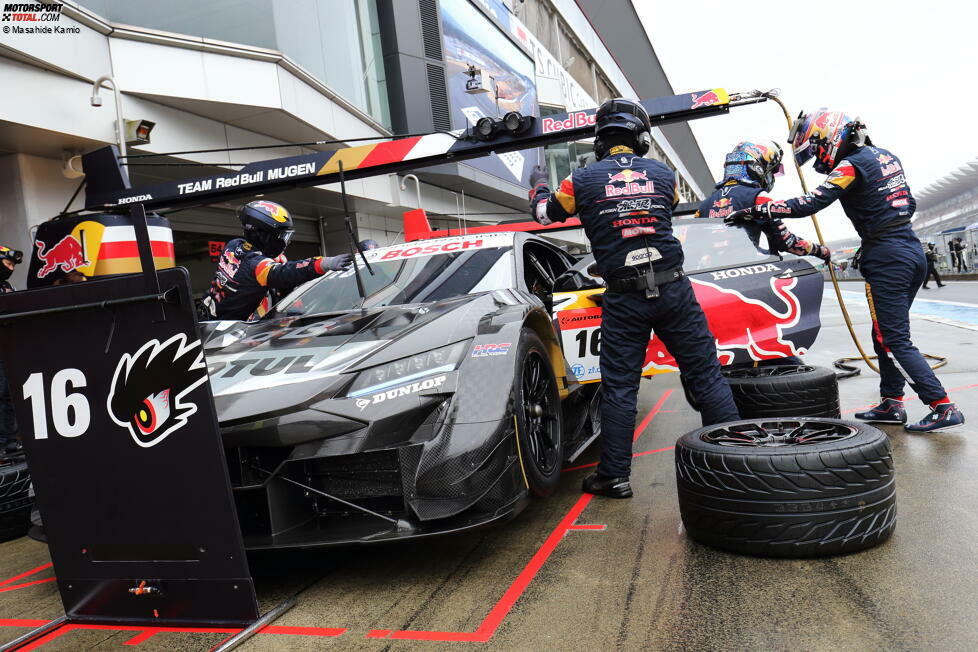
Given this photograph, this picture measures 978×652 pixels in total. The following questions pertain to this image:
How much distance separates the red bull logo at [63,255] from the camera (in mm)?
4285

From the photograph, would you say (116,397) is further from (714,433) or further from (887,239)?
(887,239)

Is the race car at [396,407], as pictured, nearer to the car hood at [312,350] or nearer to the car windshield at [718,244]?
the car hood at [312,350]

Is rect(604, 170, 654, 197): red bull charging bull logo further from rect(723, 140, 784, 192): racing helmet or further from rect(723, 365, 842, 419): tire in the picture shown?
rect(723, 140, 784, 192): racing helmet

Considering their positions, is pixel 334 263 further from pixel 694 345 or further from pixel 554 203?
pixel 694 345

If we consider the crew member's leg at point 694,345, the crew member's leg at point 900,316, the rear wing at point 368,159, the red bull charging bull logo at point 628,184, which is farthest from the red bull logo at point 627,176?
the crew member's leg at point 900,316

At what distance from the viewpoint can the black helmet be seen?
A: 3396 millimetres

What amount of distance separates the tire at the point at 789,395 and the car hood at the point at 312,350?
1660 millimetres

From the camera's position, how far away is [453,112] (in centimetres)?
1527

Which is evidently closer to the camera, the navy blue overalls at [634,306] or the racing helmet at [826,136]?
the navy blue overalls at [634,306]

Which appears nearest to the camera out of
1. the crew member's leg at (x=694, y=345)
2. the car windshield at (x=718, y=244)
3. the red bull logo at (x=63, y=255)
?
the crew member's leg at (x=694, y=345)

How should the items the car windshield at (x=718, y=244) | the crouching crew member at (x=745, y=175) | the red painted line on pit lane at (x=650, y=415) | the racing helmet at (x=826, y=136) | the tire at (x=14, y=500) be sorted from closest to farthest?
the tire at (x=14, y=500) → the racing helmet at (x=826, y=136) → the car windshield at (x=718, y=244) → the red painted line on pit lane at (x=650, y=415) → the crouching crew member at (x=745, y=175)

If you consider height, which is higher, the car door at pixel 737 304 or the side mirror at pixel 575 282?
the side mirror at pixel 575 282

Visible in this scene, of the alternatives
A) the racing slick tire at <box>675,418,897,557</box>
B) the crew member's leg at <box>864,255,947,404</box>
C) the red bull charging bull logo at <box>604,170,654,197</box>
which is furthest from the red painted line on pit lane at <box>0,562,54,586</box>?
the crew member's leg at <box>864,255,947,404</box>

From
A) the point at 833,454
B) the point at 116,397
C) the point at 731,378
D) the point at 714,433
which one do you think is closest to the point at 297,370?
the point at 116,397
